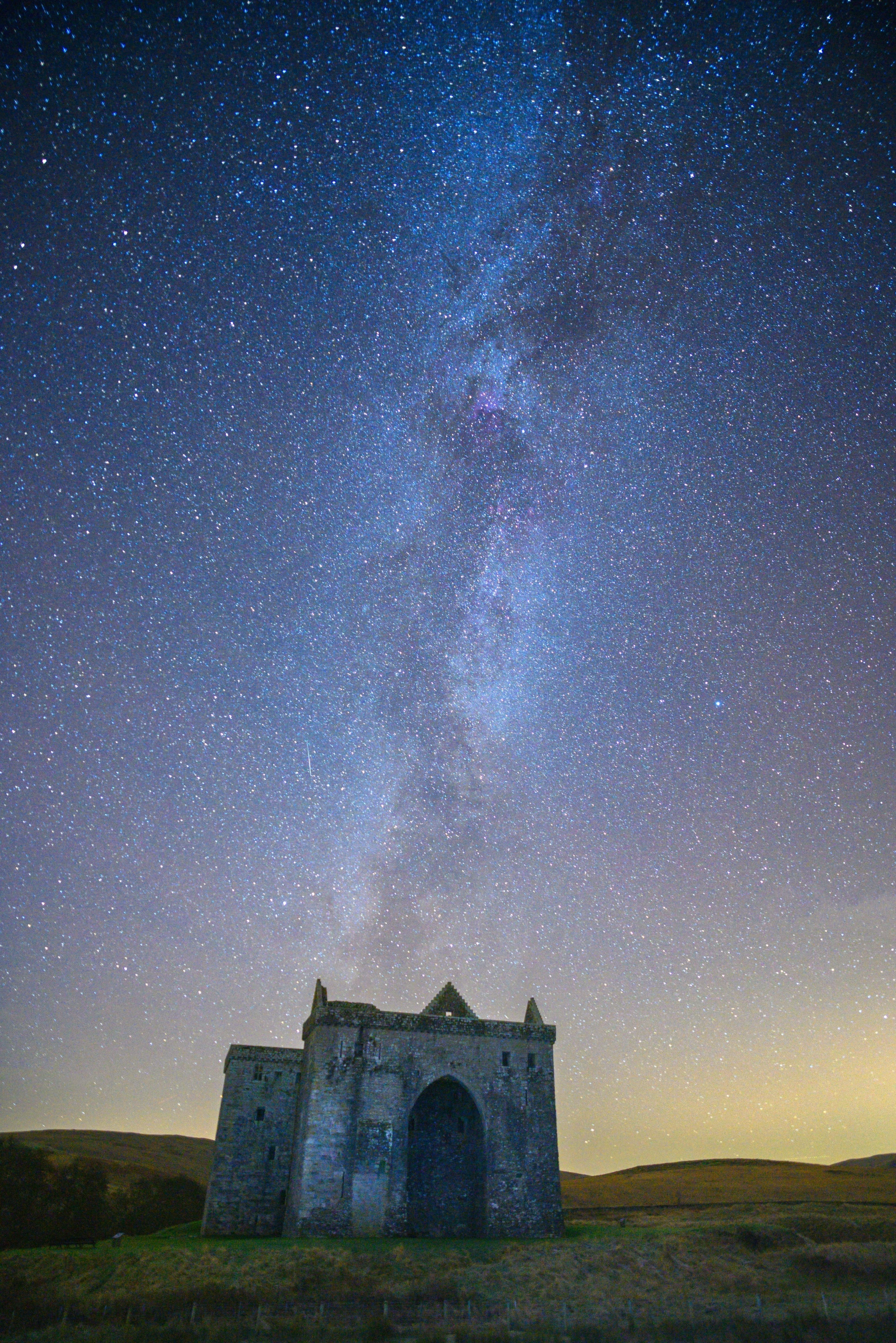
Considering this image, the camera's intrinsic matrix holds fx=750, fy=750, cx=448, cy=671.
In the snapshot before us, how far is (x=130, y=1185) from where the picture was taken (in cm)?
4612

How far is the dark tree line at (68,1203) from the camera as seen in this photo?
38812 millimetres

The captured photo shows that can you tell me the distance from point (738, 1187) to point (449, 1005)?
43.5 m

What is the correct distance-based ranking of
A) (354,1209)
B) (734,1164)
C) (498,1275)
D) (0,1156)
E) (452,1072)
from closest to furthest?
(498,1275), (354,1209), (452,1072), (0,1156), (734,1164)

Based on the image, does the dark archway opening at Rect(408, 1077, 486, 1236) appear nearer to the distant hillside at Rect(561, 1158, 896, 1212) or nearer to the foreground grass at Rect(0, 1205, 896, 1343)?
the foreground grass at Rect(0, 1205, 896, 1343)

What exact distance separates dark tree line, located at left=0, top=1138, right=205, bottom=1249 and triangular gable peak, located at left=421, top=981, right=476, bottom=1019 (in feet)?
66.4

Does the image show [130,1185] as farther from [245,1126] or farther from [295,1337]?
[295,1337]

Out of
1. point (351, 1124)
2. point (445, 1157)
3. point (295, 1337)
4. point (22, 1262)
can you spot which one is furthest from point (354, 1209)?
point (295, 1337)

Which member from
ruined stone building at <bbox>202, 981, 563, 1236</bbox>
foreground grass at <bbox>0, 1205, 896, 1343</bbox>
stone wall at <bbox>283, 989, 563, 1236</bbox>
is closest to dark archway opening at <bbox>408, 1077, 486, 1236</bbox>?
ruined stone building at <bbox>202, 981, 563, 1236</bbox>

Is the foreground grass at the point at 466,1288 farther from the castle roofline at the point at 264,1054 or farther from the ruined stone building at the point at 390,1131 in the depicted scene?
the castle roofline at the point at 264,1054

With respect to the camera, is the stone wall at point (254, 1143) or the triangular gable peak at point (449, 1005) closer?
the stone wall at point (254, 1143)

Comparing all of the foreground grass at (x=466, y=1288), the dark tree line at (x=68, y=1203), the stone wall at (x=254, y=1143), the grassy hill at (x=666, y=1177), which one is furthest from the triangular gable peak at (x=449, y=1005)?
the grassy hill at (x=666, y=1177)

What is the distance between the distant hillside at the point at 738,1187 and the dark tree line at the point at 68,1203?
32515mm

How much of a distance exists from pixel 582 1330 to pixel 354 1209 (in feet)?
49.3

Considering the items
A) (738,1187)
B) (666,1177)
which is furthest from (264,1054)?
(666,1177)
